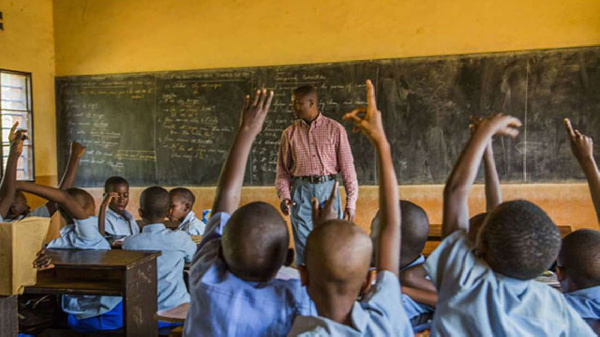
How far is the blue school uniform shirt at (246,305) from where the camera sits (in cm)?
121

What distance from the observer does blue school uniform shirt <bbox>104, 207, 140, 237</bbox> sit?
11.4 feet

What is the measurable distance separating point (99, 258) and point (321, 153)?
1.71m

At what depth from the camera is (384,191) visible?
4.18 feet

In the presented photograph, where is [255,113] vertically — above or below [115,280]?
above

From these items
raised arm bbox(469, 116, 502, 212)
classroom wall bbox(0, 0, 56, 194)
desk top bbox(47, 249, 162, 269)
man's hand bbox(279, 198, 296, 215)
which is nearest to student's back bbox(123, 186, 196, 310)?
desk top bbox(47, 249, 162, 269)

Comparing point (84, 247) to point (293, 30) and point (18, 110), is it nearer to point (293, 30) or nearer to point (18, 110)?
point (293, 30)

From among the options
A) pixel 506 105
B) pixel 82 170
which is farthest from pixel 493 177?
pixel 82 170

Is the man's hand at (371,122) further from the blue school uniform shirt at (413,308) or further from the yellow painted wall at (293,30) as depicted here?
the yellow painted wall at (293,30)

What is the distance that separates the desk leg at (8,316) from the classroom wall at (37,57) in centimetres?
434

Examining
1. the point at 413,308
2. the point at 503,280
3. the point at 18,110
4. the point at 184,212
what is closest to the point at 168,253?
the point at 184,212

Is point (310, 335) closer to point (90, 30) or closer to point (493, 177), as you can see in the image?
point (493, 177)

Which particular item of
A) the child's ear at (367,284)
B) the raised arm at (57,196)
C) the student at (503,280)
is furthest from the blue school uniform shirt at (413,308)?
the raised arm at (57,196)

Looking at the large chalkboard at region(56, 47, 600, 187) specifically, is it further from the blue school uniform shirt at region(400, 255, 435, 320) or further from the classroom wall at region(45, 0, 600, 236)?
the blue school uniform shirt at region(400, 255, 435, 320)

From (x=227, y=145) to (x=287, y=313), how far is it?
4269 millimetres
